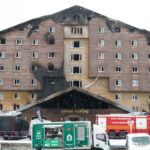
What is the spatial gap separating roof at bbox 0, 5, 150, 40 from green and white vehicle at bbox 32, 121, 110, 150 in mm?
38649

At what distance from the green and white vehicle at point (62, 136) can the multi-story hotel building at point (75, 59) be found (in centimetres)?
3352

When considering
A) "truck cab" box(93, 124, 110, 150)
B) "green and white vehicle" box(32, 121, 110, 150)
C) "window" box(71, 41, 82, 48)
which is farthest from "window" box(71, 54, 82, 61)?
"green and white vehicle" box(32, 121, 110, 150)

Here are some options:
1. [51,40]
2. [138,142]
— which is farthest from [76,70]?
[138,142]

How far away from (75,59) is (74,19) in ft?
29.5

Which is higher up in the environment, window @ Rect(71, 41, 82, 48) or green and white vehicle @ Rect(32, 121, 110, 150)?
window @ Rect(71, 41, 82, 48)

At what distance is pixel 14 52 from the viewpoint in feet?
211

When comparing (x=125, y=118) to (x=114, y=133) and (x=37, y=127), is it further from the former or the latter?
(x=37, y=127)

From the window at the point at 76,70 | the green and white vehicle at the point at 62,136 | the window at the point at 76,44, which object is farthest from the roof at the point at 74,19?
the green and white vehicle at the point at 62,136

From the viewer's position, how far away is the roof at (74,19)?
64562mm

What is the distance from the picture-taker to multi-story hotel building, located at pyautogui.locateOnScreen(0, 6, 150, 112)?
2491 inches

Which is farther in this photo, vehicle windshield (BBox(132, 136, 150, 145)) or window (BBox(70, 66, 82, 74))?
window (BBox(70, 66, 82, 74))

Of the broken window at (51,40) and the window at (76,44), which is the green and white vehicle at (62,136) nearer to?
the broken window at (51,40)

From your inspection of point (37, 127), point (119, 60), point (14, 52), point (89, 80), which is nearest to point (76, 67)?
point (89, 80)

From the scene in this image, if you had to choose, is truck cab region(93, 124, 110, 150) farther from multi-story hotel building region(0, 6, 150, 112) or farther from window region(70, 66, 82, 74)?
window region(70, 66, 82, 74)
